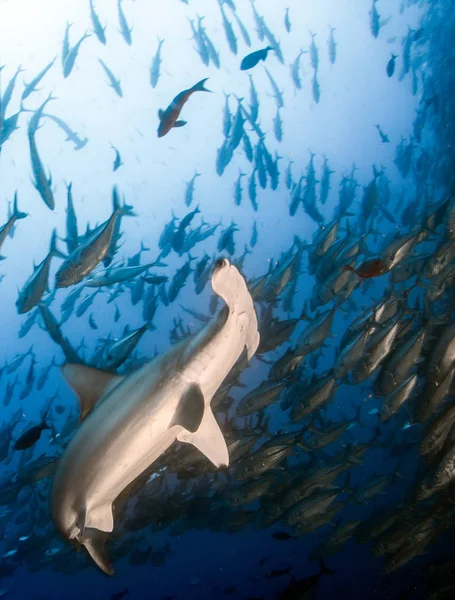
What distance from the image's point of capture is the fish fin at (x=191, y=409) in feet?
7.56

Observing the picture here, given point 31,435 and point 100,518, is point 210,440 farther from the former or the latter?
point 31,435

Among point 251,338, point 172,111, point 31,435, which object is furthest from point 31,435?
point 172,111

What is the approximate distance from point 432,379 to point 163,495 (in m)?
6.47

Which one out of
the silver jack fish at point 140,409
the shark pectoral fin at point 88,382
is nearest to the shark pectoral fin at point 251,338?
the silver jack fish at point 140,409

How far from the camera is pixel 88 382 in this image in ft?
9.29

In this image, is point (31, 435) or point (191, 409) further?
point (31, 435)

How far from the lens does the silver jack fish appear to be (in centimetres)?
228

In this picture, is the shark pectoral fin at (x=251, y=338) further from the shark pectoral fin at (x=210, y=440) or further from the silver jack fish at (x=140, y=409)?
the shark pectoral fin at (x=210, y=440)

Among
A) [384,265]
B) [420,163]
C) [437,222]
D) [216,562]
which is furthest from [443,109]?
[216,562]

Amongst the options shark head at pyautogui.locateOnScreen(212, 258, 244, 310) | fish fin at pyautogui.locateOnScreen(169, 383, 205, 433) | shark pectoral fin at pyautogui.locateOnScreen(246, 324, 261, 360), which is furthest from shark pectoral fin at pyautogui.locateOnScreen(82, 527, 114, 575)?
shark head at pyautogui.locateOnScreen(212, 258, 244, 310)

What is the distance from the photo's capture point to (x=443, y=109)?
18.2m

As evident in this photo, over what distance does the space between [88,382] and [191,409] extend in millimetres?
920

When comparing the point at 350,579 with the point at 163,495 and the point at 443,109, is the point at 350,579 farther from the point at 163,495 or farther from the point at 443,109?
the point at 443,109

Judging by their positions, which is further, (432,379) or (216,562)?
(216,562)
